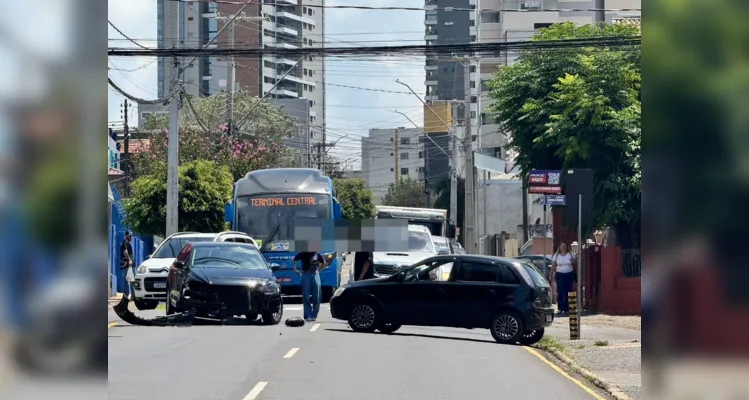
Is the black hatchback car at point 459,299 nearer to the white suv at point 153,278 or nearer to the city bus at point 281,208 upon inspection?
the white suv at point 153,278

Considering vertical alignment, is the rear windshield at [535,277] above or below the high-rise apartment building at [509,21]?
below

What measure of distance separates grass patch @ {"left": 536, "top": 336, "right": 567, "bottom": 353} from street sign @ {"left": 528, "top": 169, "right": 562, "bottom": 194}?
982 cm

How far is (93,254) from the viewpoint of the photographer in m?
3.11

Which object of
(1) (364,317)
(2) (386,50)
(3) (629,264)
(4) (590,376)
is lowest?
(4) (590,376)

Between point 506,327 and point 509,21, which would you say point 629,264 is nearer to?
point 506,327

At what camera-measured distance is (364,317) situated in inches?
834

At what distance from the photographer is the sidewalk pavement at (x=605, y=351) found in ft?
47.0

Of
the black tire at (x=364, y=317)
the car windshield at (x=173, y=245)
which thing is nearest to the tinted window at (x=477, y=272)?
the black tire at (x=364, y=317)

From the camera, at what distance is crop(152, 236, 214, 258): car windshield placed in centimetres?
2814

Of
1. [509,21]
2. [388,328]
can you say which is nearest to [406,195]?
[509,21]

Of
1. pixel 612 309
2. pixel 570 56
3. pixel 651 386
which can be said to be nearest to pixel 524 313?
pixel 612 309

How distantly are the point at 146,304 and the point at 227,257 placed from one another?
6732 mm

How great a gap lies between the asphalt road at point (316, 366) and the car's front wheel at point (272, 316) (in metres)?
0.40

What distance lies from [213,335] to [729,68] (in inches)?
672
